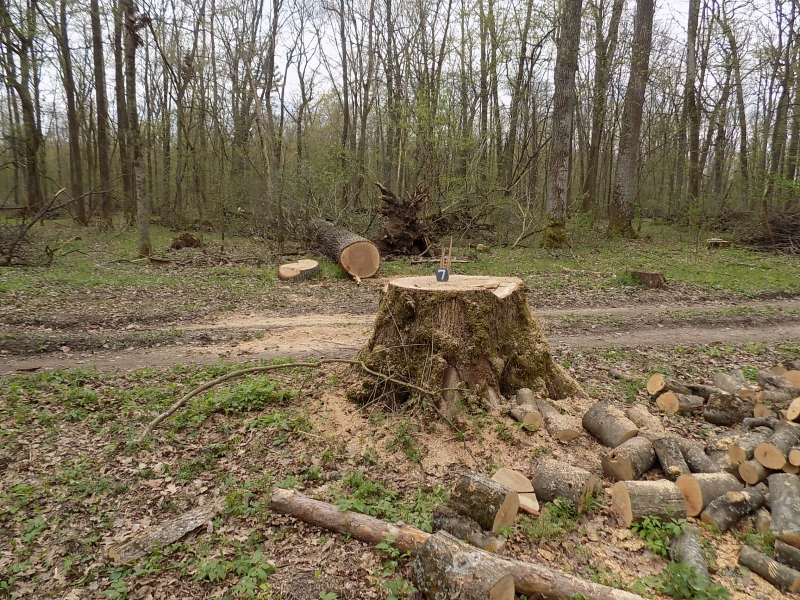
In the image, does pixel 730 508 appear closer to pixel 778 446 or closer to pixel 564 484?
pixel 778 446

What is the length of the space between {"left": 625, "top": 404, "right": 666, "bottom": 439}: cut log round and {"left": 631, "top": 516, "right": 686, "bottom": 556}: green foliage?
1015 millimetres

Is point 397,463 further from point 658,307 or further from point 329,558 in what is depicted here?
point 658,307

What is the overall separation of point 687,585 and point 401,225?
13374 mm

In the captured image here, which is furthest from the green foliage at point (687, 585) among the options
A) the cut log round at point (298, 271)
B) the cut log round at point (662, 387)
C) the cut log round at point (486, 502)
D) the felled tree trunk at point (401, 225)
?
the felled tree trunk at point (401, 225)

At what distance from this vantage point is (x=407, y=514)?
9.73 feet

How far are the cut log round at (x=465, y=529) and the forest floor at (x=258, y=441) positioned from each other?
0.10 m

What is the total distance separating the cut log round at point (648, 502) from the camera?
288 centimetres

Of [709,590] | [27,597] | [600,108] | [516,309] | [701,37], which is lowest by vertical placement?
[27,597]

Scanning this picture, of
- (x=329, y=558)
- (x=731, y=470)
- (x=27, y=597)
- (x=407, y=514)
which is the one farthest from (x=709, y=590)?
(x=27, y=597)

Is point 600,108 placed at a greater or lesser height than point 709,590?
greater

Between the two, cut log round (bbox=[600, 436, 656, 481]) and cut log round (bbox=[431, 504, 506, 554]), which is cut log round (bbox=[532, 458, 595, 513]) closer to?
cut log round (bbox=[600, 436, 656, 481])

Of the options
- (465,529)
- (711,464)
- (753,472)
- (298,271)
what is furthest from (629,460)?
A: (298,271)

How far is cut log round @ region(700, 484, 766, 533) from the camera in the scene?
284 centimetres

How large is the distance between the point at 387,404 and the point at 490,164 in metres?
18.2
